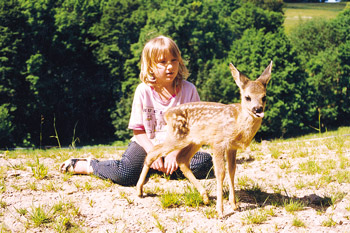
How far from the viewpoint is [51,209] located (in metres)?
4.14

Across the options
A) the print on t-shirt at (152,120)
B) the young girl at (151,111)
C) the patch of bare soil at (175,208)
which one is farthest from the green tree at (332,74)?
the print on t-shirt at (152,120)

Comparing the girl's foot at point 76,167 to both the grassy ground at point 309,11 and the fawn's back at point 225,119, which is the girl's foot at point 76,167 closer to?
the fawn's back at point 225,119

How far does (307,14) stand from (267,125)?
20.0 meters

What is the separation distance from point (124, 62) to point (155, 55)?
29749 millimetres

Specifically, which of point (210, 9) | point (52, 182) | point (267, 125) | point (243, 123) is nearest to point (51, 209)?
point (52, 182)

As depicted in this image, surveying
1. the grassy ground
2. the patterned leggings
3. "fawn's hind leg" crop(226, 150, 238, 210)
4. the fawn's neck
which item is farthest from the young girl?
the grassy ground

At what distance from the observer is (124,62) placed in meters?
33.9

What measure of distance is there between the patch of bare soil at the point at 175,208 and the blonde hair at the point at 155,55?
1.57 meters

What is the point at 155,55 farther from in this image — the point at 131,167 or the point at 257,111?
the point at 257,111

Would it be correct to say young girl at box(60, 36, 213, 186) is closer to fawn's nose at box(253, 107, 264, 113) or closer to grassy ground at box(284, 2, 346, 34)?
fawn's nose at box(253, 107, 264, 113)

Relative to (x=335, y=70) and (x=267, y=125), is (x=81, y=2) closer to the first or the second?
(x=267, y=125)

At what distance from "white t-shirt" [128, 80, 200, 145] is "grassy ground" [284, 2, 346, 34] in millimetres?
36215

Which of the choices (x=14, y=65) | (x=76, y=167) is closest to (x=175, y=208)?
Answer: (x=76, y=167)

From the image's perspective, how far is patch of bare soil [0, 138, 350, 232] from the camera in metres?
3.88
